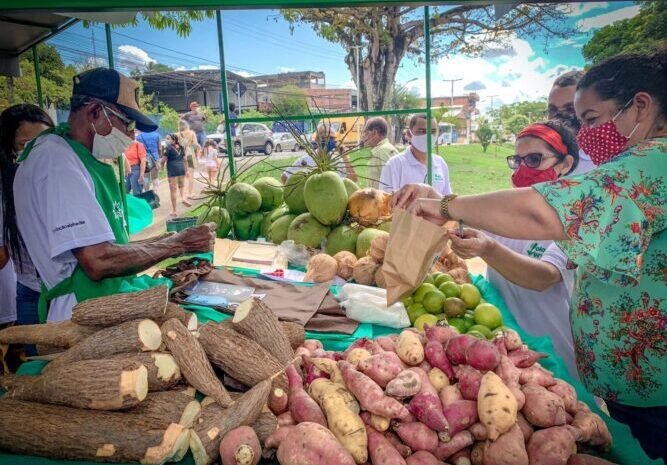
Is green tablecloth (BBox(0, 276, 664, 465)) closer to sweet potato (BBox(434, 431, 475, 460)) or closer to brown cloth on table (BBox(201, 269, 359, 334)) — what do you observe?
brown cloth on table (BBox(201, 269, 359, 334))

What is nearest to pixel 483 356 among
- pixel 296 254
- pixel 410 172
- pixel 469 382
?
pixel 469 382

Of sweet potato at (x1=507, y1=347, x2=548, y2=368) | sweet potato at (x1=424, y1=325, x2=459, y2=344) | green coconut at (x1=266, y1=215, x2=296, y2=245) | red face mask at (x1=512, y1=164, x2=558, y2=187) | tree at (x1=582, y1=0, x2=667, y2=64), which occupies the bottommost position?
sweet potato at (x1=507, y1=347, x2=548, y2=368)

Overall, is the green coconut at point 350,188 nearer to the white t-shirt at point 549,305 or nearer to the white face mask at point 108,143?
the white t-shirt at point 549,305

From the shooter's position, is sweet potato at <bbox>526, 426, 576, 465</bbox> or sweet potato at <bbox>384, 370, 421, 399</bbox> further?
sweet potato at <bbox>384, 370, 421, 399</bbox>

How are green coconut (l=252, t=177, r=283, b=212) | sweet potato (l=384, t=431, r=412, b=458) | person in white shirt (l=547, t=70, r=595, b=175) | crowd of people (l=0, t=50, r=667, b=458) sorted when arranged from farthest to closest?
green coconut (l=252, t=177, r=283, b=212) < person in white shirt (l=547, t=70, r=595, b=175) < crowd of people (l=0, t=50, r=667, b=458) < sweet potato (l=384, t=431, r=412, b=458)

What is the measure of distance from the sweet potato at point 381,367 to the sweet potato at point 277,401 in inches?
10.0

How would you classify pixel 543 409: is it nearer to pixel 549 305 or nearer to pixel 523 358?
pixel 523 358

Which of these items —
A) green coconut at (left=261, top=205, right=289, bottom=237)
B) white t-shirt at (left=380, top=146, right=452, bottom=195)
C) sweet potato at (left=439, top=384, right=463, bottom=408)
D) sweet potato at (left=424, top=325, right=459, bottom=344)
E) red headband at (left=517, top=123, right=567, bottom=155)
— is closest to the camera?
sweet potato at (left=439, top=384, right=463, bottom=408)

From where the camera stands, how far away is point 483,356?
56.5 inches

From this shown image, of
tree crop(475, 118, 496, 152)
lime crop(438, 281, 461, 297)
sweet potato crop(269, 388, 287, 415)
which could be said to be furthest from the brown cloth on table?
tree crop(475, 118, 496, 152)

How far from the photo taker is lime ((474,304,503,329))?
2.25 metres

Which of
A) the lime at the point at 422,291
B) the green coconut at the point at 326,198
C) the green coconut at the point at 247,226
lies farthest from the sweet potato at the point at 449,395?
the green coconut at the point at 247,226

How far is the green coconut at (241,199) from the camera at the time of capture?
4074mm

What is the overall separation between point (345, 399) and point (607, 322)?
1127mm
